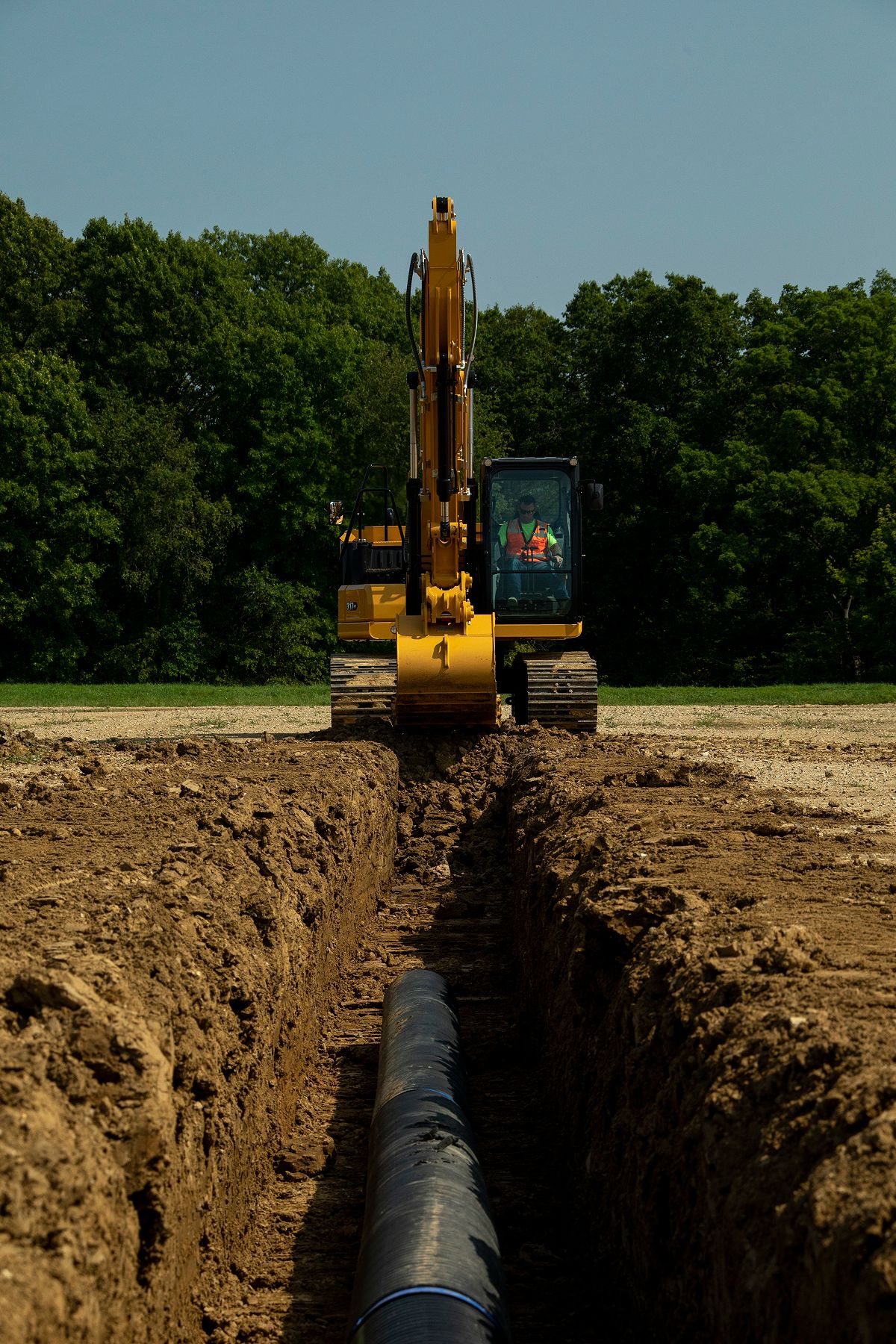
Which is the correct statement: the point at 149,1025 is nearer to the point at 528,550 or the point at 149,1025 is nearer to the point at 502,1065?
the point at 502,1065

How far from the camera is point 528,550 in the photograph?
43.3 ft

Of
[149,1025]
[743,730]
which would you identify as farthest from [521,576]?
[149,1025]

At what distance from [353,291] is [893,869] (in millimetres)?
47259

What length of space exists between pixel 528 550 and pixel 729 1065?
10.5 metres

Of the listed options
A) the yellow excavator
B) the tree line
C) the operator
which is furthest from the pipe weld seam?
the tree line

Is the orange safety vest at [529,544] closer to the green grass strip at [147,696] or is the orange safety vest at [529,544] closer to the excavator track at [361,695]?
the excavator track at [361,695]

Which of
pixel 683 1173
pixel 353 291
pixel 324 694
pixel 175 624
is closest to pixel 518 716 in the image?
pixel 683 1173

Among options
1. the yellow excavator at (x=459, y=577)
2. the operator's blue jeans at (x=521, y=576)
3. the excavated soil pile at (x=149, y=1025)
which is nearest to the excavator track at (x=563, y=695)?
the yellow excavator at (x=459, y=577)

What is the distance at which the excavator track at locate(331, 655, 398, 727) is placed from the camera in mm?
12508

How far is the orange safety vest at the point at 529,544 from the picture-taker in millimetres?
13195

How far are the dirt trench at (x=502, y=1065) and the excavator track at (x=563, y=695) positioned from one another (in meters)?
5.20

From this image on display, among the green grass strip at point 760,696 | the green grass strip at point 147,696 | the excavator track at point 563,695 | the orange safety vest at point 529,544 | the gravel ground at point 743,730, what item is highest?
the orange safety vest at point 529,544

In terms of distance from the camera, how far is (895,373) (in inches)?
1463

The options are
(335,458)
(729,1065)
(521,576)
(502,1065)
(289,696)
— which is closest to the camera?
(729,1065)
